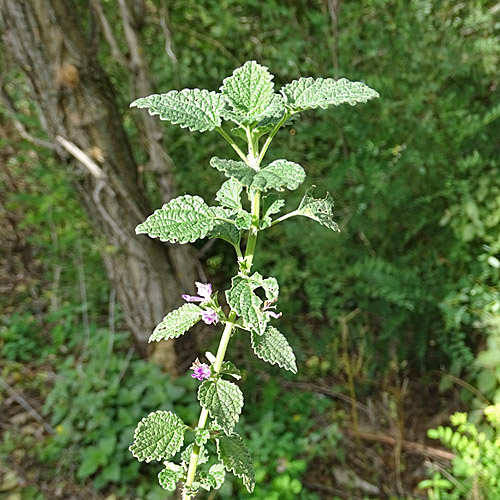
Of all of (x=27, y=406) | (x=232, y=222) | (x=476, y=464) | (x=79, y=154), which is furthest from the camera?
(x=27, y=406)

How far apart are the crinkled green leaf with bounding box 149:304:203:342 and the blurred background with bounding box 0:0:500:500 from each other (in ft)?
4.31

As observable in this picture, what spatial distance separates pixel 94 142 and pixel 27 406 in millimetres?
1355

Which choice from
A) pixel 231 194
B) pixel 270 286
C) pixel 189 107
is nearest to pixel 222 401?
pixel 270 286

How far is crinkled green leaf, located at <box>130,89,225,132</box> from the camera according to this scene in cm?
58

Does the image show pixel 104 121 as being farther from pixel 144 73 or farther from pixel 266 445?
pixel 266 445

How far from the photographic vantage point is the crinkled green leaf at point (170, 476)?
64cm

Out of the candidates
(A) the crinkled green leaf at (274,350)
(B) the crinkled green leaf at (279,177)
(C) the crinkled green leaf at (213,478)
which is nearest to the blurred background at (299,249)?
(C) the crinkled green leaf at (213,478)

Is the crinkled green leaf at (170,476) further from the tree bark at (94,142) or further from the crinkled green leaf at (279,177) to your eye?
the tree bark at (94,142)

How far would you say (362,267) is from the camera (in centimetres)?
199

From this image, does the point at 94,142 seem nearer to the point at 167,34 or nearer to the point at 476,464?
the point at 167,34

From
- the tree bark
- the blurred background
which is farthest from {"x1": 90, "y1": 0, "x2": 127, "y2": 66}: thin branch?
the tree bark

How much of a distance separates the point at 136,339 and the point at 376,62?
1.85 metres

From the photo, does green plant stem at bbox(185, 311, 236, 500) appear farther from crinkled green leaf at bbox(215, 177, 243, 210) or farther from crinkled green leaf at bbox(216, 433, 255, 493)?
crinkled green leaf at bbox(215, 177, 243, 210)

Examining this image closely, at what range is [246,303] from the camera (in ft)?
1.82
